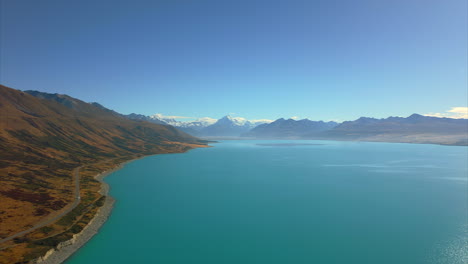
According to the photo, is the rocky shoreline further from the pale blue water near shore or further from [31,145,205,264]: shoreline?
the pale blue water near shore

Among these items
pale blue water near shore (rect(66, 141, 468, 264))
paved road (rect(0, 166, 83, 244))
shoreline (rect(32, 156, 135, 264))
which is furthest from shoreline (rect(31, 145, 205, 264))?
paved road (rect(0, 166, 83, 244))

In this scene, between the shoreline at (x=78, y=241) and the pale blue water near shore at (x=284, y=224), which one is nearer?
the shoreline at (x=78, y=241)

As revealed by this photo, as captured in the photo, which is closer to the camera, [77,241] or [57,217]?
[77,241]

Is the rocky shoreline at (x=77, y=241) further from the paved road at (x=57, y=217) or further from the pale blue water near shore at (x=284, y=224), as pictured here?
the paved road at (x=57, y=217)

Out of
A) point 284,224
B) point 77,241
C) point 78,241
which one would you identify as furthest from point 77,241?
point 284,224

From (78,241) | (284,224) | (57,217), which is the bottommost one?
(284,224)

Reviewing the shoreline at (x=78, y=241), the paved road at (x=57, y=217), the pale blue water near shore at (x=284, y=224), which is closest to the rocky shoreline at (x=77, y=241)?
the shoreline at (x=78, y=241)

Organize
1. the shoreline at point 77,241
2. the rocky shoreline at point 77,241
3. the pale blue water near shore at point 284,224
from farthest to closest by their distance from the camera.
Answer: the pale blue water near shore at point 284,224 → the rocky shoreline at point 77,241 → the shoreline at point 77,241

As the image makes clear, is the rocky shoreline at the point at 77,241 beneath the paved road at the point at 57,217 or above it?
beneath

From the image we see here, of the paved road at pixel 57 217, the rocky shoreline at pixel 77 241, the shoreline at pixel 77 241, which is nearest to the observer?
the shoreline at pixel 77 241

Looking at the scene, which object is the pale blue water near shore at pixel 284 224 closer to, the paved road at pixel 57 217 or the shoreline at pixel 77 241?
the shoreline at pixel 77 241

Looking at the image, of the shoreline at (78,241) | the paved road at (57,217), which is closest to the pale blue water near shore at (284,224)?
the shoreline at (78,241)

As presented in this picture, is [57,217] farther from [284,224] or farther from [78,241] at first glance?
[284,224]
